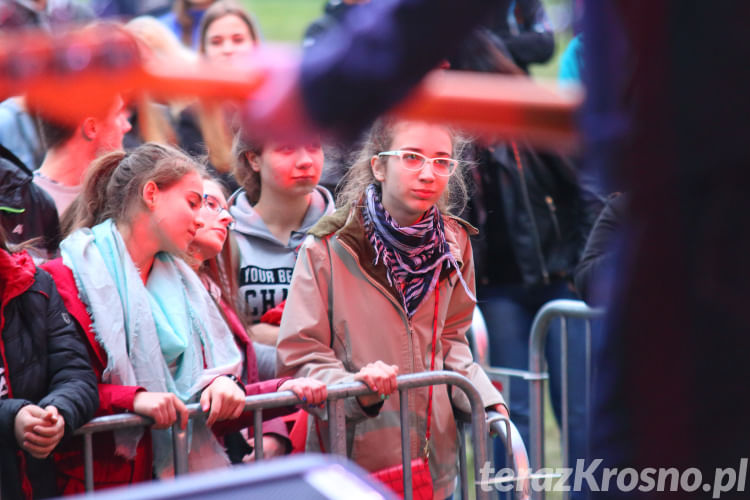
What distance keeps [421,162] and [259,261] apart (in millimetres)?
774

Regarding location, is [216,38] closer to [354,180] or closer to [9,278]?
[354,180]

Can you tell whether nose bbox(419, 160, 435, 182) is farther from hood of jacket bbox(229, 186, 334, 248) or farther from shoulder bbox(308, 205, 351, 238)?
hood of jacket bbox(229, 186, 334, 248)

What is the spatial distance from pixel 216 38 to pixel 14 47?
160 inches

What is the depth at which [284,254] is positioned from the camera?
3.85 meters

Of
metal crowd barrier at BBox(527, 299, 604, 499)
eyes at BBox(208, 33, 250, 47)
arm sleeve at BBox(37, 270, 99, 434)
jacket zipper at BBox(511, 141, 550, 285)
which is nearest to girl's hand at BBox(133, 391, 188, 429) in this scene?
arm sleeve at BBox(37, 270, 99, 434)

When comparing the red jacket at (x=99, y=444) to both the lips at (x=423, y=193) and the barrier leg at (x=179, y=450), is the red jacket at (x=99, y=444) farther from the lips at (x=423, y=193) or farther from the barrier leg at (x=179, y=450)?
the lips at (x=423, y=193)

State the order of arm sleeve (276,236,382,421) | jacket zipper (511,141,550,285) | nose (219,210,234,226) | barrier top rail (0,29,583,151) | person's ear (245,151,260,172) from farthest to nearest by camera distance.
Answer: jacket zipper (511,141,550,285)
person's ear (245,151,260,172)
nose (219,210,234,226)
arm sleeve (276,236,382,421)
barrier top rail (0,29,583,151)

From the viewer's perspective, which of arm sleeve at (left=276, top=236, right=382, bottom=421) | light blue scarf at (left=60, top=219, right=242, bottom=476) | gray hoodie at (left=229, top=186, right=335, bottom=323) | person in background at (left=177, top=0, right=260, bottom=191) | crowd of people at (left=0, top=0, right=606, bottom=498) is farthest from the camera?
person in background at (left=177, top=0, right=260, bottom=191)

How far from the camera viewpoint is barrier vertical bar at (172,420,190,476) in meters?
2.95

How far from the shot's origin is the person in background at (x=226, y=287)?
3.32 meters

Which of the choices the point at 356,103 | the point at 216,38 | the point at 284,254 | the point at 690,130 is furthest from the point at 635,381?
the point at 216,38

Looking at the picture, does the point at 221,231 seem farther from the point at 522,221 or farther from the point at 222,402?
the point at 522,221

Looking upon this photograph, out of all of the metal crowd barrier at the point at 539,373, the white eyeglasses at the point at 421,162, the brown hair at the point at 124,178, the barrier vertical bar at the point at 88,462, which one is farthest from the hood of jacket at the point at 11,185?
the metal crowd barrier at the point at 539,373

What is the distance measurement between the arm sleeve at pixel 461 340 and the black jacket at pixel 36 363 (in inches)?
47.5
